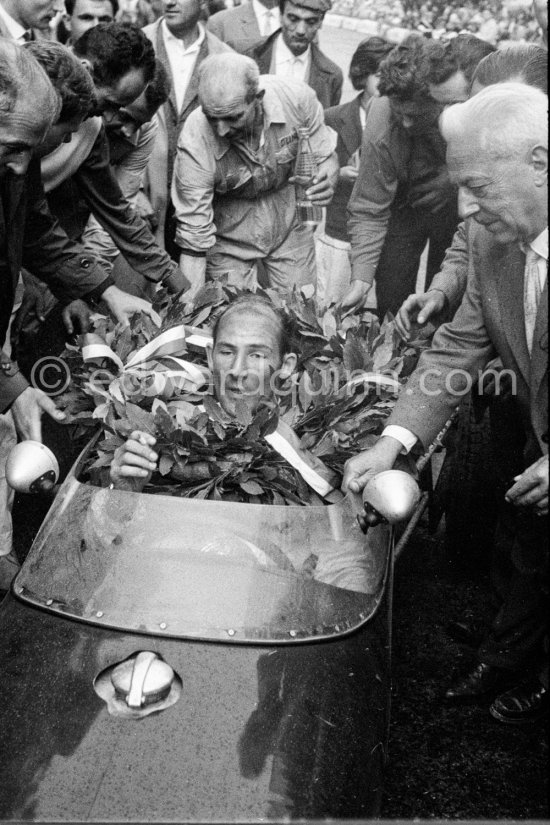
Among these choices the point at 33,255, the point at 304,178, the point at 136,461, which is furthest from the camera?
the point at 304,178

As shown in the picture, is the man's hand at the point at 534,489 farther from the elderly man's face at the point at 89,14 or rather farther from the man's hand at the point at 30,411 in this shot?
the elderly man's face at the point at 89,14

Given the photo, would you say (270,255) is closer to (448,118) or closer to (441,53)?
(441,53)

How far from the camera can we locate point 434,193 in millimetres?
5309

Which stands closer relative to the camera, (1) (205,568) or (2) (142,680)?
(2) (142,680)

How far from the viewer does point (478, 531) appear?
13.9ft

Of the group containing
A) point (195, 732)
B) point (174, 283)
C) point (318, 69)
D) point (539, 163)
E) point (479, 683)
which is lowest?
point (479, 683)

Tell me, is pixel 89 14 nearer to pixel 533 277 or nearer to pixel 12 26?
pixel 12 26

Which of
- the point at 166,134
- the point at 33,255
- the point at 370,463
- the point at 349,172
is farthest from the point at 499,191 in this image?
the point at 166,134

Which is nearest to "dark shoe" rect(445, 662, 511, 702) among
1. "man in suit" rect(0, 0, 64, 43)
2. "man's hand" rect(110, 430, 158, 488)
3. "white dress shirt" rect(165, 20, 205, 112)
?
"man's hand" rect(110, 430, 158, 488)

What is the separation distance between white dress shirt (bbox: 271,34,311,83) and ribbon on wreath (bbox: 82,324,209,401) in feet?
8.94

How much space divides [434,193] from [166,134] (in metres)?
1.70

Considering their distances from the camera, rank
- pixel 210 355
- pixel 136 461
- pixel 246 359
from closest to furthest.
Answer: pixel 136 461 < pixel 246 359 < pixel 210 355

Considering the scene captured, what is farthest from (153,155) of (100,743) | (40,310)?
(100,743)

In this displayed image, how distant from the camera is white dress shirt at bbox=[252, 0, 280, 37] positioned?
6207 millimetres
